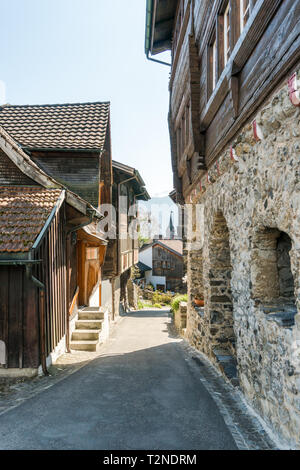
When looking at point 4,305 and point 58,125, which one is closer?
point 4,305

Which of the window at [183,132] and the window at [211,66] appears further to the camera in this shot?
the window at [183,132]

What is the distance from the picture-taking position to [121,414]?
4.14m

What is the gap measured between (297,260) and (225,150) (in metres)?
2.85

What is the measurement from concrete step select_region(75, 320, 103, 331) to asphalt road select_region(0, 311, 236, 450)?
2259mm

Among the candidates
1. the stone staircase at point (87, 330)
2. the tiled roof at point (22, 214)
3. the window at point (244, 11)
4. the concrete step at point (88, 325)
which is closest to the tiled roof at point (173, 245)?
the stone staircase at point (87, 330)

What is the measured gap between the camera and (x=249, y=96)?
399 centimetres

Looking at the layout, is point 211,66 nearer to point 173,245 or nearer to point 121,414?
point 121,414

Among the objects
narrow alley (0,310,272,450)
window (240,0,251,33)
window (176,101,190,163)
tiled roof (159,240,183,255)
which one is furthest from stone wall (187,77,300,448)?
tiled roof (159,240,183,255)

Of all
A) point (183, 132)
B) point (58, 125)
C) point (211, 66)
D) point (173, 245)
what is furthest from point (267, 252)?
point (173, 245)

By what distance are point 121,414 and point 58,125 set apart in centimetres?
944

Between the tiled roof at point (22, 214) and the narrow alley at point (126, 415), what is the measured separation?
2311 millimetres

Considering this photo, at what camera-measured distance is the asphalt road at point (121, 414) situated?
11.4ft

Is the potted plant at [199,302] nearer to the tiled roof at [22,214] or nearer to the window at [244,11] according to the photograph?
the tiled roof at [22,214]
